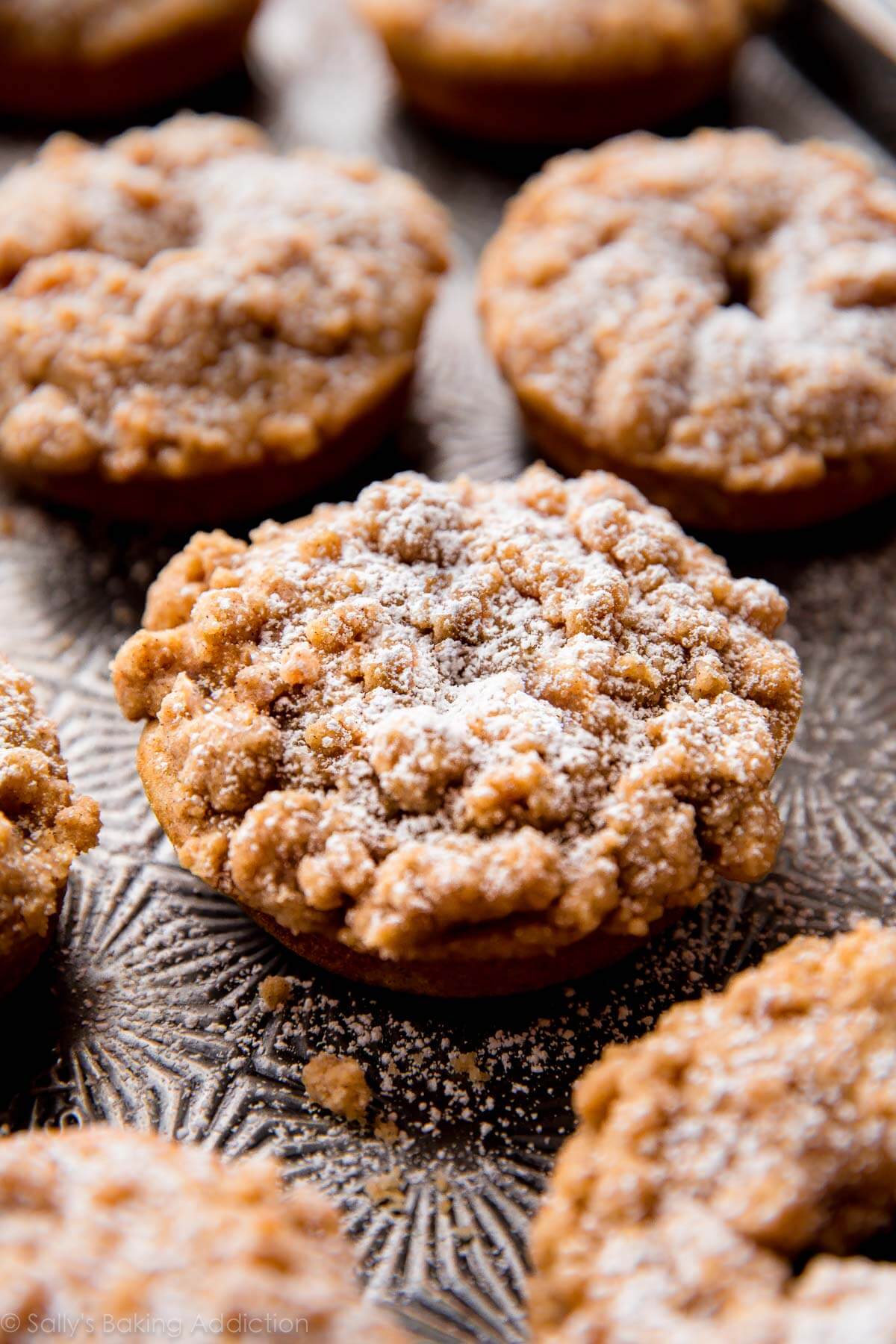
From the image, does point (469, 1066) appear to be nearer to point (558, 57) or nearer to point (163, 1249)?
point (163, 1249)

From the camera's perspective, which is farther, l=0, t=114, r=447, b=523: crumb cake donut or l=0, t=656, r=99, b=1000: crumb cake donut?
l=0, t=114, r=447, b=523: crumb cake donut

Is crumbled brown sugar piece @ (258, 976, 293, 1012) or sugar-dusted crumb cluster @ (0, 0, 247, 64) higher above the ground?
sugar-dusted crumb cluster @ (0, 0, 247, 64)

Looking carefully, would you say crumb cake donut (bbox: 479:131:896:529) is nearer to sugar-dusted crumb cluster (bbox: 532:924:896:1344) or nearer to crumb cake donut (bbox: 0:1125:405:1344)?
sugar-dusted crumb cluster (bbox: 532:924:896:1344)

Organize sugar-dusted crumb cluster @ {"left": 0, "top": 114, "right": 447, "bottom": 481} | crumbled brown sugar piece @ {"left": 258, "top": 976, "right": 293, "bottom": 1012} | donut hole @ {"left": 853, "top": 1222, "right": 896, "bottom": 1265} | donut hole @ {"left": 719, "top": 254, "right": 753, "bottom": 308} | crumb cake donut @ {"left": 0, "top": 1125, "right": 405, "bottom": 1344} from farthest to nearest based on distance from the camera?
donut hole @ {"left": 719, "top": 254, "right": 753, "bottom": 308} → sugar-dusted crumb cluster @ {"left": 0, "top": 114, "right": 447, "bottom": 481} → crumbled brown sugar piece @ {"left": 258, "top": 976, "right": 293, "bottom": 1012} → donut hole @ {"left": 853, "top": 1222, "right": 896, "bottom": 1265} → crumb cake donut @ {"left": 0, "top": 1125, "right": 405, "bottom": 1344}

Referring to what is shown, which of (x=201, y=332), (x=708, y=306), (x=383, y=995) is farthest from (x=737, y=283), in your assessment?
(x=383, y=995)

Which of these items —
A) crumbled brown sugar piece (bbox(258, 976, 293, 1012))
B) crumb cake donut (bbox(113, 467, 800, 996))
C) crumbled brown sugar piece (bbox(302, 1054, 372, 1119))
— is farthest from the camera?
crumbled brown sugar piece (bbox(258, 976, 293, 1012))

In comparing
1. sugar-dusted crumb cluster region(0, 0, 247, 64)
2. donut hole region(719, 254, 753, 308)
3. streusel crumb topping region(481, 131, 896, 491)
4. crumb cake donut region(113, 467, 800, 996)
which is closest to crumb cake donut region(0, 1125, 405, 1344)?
crumb cake donut region(113, 467, 800, 996)

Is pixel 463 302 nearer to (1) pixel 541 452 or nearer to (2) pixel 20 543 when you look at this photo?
(1) pixel 541 452
